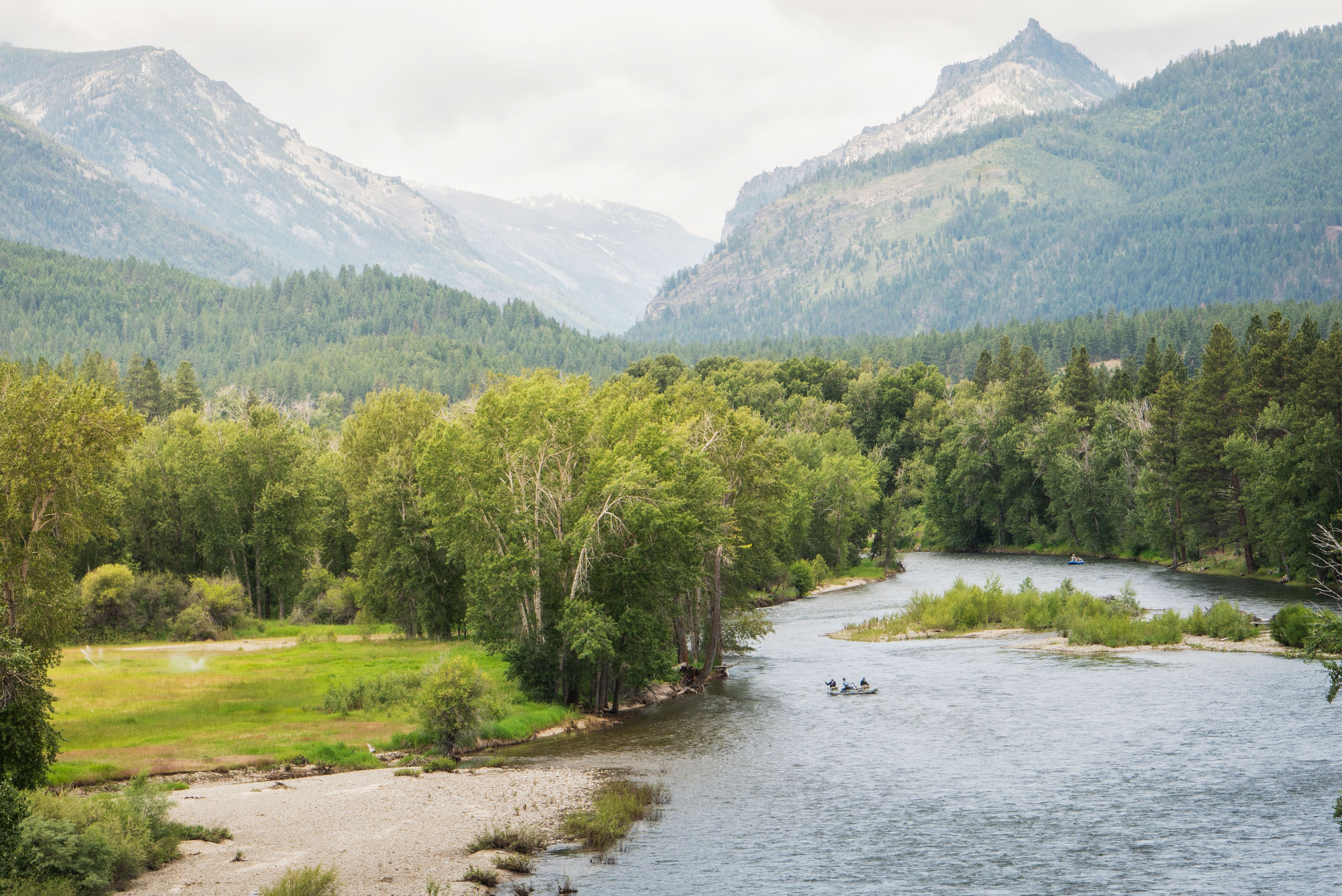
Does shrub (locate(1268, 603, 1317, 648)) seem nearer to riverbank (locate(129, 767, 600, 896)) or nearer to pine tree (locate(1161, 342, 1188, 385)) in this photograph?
riverbank (locate(129, 767, 600, 896))

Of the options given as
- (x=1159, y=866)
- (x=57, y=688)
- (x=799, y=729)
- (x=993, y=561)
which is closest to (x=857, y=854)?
(x=1159, y=866)

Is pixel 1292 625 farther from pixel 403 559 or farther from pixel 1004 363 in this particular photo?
pixel 1004 363

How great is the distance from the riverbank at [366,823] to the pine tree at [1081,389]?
123997mm

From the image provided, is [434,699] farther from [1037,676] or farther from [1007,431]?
[1007,431]

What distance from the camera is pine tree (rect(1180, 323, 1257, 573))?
4284 inches

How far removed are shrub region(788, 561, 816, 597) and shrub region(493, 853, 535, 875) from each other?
87.8 meters

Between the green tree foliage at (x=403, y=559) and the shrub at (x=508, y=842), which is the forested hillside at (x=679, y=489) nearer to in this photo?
the green tree foliage at (x=403, y=559)

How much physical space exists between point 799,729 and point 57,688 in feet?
135

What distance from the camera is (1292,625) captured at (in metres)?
66.3

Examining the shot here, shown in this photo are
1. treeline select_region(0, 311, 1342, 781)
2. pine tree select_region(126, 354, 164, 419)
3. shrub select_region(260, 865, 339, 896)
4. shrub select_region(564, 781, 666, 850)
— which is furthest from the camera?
pine tree select_region(126, 354, 164, 419)

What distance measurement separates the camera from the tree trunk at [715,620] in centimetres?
6719

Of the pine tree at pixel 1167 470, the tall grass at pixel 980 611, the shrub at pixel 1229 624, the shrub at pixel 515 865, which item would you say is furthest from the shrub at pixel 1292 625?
the shrub at pixel 515 865

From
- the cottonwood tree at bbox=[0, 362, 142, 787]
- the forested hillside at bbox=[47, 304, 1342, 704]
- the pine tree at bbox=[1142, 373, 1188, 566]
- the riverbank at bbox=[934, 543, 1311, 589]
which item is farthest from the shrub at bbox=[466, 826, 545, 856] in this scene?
the pine tree at bbox=[1142, 373, 1188, 566]

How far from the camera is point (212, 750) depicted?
150ft
